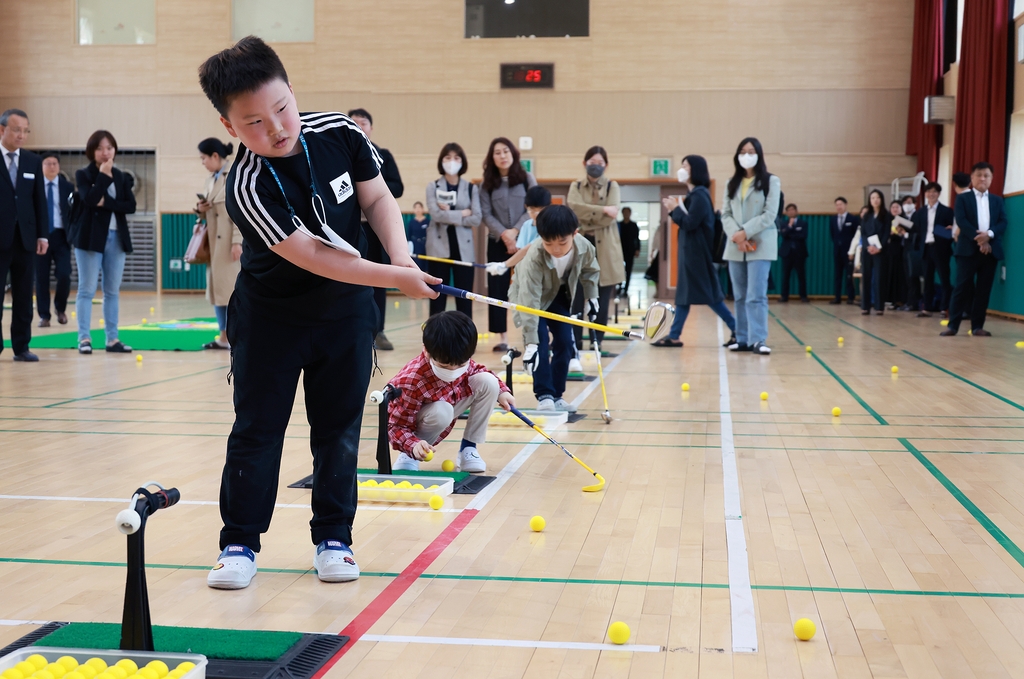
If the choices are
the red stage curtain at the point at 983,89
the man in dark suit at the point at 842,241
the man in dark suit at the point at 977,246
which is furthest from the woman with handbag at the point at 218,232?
the man in dark suit at the point at 842,241

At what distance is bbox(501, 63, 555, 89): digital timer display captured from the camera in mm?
18812

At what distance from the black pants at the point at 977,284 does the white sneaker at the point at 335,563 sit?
9674 millimetres

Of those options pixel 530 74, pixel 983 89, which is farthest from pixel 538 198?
pixel 530 74

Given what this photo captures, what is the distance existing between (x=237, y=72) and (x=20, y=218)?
21.4 feet

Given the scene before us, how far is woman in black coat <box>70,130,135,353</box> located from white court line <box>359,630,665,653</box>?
7.14m

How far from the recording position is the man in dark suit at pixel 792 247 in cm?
1831

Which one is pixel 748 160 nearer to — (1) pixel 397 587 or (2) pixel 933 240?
(2) pixel 933 240

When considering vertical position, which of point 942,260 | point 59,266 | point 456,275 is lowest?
point 59,266

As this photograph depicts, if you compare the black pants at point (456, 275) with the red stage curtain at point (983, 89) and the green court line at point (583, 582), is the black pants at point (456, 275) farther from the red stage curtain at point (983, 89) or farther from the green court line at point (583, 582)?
the red stage curtain at point (983, 89)

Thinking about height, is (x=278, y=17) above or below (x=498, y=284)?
above

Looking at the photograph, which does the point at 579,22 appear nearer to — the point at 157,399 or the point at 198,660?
the point at 157,399

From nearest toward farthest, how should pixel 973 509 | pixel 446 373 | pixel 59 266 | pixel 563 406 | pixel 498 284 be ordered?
1. pixel 973 509
2. pixel 446 373
3. pixel 563 406
4. pixel 498 284
5. pixel 59 266

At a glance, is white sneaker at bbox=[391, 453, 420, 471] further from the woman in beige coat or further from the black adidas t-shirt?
the woman in beige coat

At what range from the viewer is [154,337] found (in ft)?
35.8
